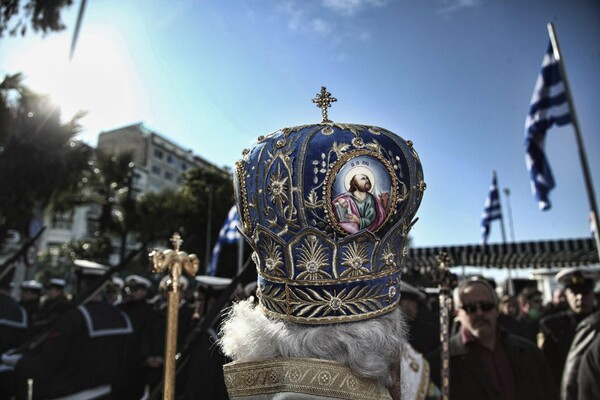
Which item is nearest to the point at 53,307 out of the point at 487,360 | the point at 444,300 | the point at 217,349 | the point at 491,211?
the point at 217,349

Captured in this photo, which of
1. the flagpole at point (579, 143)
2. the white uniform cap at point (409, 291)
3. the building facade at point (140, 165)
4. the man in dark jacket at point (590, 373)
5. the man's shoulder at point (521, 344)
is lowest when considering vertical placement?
the man in dark jacket at point (590, 373)

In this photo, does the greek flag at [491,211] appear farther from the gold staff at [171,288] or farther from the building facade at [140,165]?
the building facade at [140,165]

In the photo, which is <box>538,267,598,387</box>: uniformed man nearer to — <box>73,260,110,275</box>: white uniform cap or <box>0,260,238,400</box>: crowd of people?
<box>0,260,238,400</box>: crowd of people

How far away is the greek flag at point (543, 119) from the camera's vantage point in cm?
747

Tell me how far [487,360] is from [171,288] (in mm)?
2806

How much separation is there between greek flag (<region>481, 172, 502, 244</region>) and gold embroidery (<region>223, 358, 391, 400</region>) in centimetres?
1474

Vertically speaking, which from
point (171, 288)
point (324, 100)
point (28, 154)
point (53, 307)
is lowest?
point (53, 307)

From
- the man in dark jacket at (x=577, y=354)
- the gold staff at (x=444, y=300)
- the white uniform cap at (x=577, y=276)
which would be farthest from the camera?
the white uniform cap at (x=577, y=276)

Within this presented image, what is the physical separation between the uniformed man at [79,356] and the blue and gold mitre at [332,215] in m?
4.23

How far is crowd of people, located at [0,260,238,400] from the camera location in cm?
451

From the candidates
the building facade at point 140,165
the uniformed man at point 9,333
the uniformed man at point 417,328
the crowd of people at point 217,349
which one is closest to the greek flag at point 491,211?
the crowd of people at point 217,349

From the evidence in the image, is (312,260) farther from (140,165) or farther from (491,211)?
(140,165)

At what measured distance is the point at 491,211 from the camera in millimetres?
15250

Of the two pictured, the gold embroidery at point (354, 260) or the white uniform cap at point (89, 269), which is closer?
the gold embroidery at point (354, 260)
